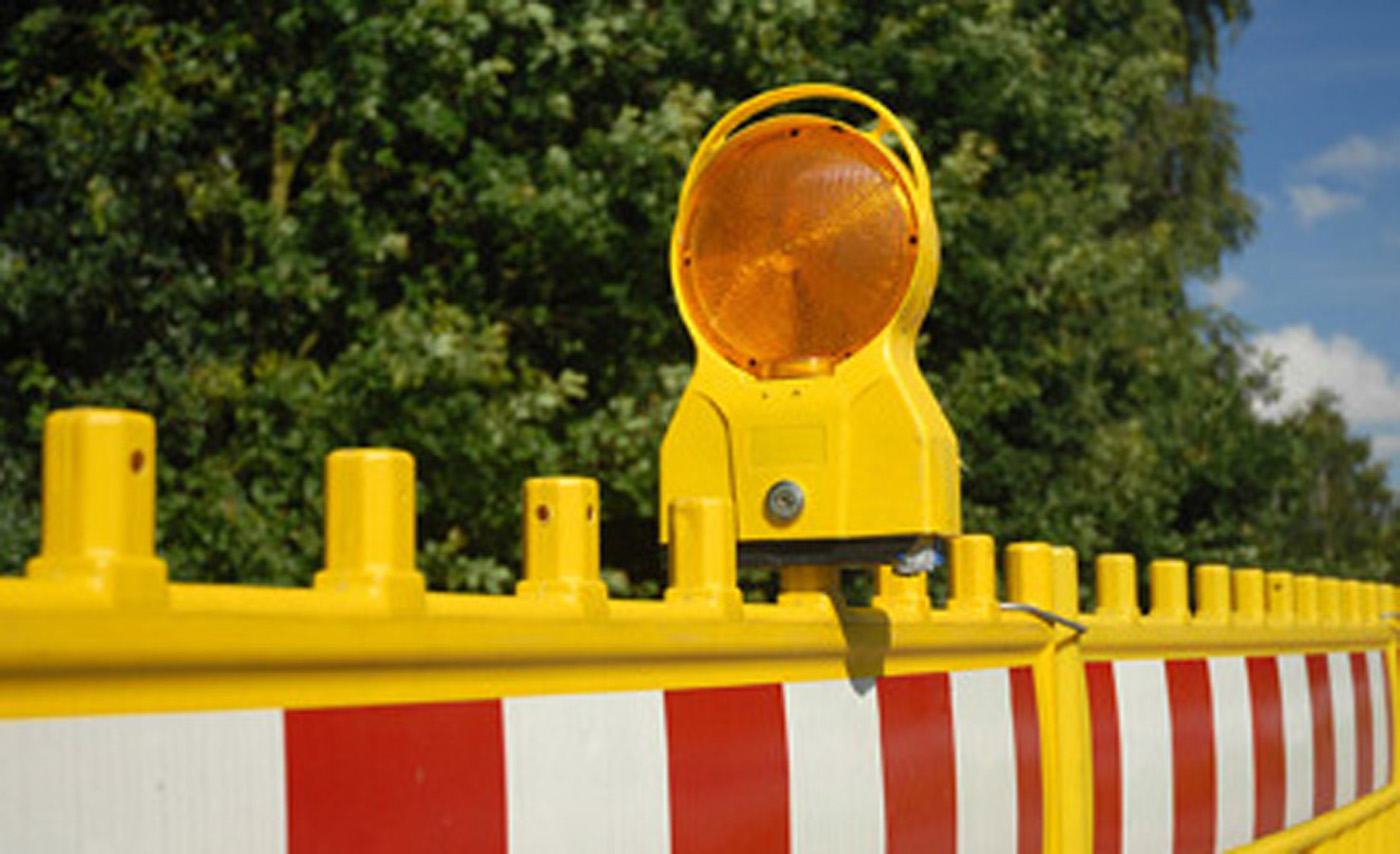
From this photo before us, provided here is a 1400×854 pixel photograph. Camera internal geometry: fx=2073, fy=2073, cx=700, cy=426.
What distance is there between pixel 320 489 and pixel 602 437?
4.45ft

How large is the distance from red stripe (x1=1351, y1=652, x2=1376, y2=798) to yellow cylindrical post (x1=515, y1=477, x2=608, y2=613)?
431 centimetres

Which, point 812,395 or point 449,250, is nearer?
point 812,395

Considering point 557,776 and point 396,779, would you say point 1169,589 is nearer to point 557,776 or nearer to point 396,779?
point 557,776

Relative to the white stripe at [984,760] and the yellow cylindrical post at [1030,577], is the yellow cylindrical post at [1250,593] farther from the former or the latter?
the white stripe at [984,760]

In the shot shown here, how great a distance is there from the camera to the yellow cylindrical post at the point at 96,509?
1488mm

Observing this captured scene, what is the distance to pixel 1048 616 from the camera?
11.4 feet

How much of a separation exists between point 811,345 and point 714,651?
2.30 ft

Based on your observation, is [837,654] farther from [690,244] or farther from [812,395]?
[690,244]

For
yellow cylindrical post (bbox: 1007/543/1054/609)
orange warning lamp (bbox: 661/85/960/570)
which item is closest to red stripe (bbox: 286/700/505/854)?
orange warning lamp (bbox: 661/85/960/570)

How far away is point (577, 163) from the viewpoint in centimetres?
1057

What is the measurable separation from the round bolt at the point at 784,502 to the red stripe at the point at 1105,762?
1101 mm

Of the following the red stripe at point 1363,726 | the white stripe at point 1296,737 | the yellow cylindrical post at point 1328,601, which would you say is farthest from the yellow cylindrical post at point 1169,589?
the red stripe at point 1363,726

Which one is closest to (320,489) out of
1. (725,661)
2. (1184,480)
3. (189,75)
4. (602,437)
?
(602,437)

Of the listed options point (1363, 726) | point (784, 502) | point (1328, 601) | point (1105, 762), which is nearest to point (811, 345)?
point (784, 502)
